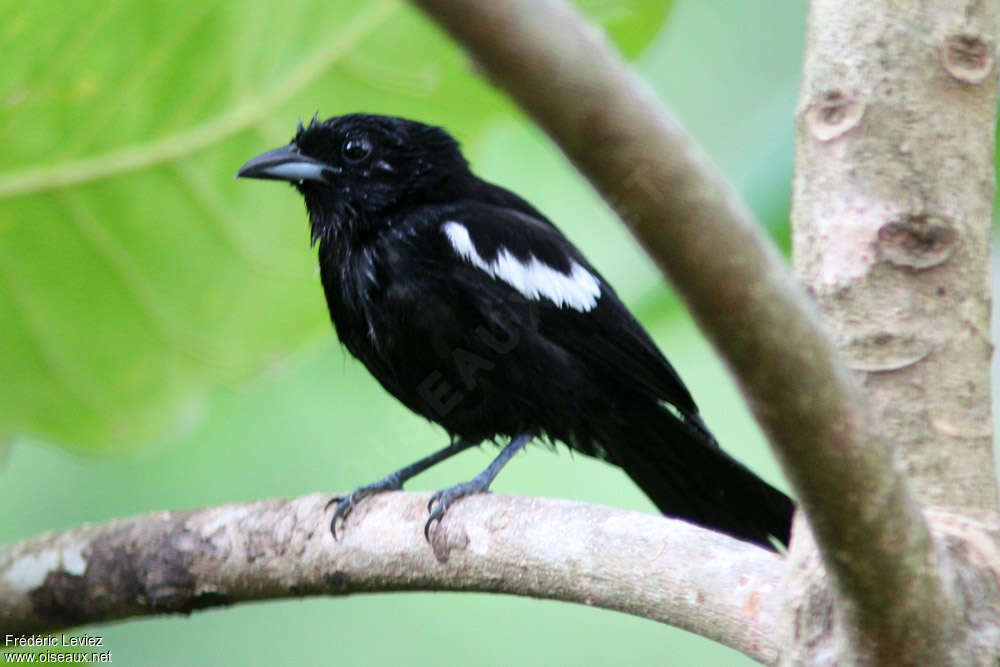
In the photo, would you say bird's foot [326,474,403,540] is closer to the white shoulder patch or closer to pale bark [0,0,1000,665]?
pale bark [0,0,1000,665]

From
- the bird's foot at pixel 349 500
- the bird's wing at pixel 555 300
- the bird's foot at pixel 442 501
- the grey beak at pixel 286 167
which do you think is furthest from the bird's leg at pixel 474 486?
the grey beak at pixel 286 167

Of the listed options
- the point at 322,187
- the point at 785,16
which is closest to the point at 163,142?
the point at 322,187

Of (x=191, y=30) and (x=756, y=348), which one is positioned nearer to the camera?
(x=756, y=348)

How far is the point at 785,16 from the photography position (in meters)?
3.30

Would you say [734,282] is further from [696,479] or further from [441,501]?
[696,479]

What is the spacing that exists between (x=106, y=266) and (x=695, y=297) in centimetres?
206

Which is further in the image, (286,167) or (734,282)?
(286,167)

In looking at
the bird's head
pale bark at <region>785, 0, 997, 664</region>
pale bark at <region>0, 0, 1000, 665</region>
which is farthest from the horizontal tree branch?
the bird's head

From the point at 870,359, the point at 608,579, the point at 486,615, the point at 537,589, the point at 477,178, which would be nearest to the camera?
the point at 870,359

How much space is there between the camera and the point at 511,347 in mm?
3014

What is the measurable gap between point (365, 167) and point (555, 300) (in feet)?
2.58

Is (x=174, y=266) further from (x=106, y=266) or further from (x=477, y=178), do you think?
(x=477, y=178)

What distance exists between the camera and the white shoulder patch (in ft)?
9.95

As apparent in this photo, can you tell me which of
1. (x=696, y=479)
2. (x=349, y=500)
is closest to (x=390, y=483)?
(x=349, y=500)
